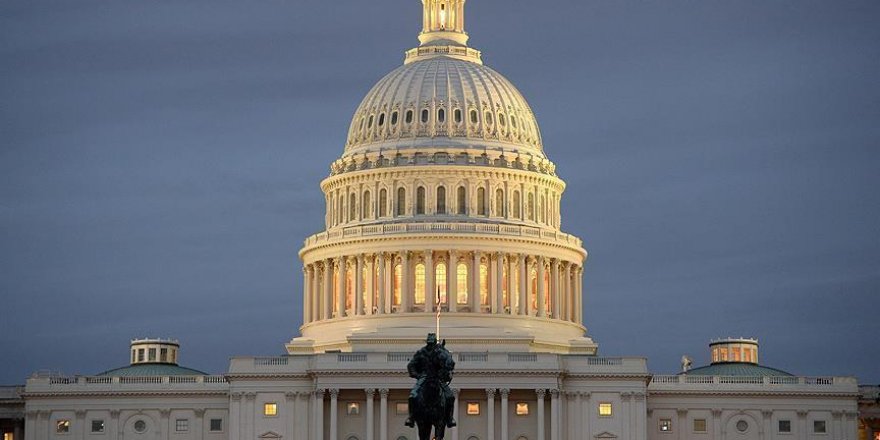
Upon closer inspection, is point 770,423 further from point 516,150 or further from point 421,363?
point 421,363

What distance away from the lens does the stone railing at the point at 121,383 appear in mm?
174500

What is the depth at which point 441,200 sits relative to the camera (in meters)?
185

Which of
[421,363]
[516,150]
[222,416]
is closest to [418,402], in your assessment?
[421,363]

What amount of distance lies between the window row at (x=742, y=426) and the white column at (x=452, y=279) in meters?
18.4

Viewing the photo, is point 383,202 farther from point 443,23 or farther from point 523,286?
point 443,23

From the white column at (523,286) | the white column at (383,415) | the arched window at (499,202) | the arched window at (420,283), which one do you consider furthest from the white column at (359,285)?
the white column at (383,415)

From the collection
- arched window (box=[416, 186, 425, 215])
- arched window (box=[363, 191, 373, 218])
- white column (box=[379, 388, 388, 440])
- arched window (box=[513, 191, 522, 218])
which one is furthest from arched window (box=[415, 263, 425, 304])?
white column (box=[379, 388, 388, 440])

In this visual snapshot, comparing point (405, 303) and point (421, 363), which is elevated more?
point (405, 303)

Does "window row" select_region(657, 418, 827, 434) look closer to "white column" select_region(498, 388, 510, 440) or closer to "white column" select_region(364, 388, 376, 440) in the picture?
"white column" select_region(498, 388, 510, 440)

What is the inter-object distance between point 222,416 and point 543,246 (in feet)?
95.4

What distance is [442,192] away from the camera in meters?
185

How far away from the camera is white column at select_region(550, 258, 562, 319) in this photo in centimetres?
18450

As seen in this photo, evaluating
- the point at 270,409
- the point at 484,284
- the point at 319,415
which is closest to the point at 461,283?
the point at 484,284

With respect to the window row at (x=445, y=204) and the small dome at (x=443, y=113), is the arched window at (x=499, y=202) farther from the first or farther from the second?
the small dome at (x=443, y=113)
